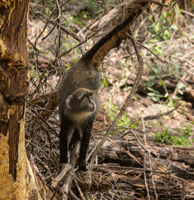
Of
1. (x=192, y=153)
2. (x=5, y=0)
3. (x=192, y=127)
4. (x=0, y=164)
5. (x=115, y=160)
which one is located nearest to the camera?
(x=5, y=0)

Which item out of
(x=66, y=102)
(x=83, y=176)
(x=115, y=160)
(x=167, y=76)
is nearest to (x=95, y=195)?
(x=83, y=176)

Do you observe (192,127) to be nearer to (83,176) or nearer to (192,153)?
(192,153)

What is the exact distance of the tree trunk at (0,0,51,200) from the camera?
4.18 ft

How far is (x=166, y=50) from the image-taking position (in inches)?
312

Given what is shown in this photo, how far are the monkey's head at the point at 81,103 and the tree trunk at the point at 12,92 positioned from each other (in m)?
1.29

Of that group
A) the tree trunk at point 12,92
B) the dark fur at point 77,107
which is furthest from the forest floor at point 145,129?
the tree trunk at point 12,92

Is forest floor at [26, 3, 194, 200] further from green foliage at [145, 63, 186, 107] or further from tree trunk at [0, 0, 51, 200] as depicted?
tree trunk at [0, 0, 51, 200]

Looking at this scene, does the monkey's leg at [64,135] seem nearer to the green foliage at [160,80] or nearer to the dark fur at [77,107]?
the dark fur at [77,107]

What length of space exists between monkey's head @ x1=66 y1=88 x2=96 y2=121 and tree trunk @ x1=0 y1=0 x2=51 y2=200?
1293 millimetres

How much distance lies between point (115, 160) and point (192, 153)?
1.44 meters

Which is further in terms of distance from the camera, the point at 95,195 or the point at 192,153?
the point at 192,153

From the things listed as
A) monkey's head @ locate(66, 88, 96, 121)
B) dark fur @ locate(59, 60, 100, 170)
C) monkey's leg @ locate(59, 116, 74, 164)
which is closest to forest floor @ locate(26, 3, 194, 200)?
monkey's leg @ locate(59, 116, 74, 164)

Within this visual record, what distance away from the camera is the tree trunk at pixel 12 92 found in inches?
50.2

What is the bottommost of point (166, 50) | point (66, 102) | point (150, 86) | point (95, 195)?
point (95, 195)
